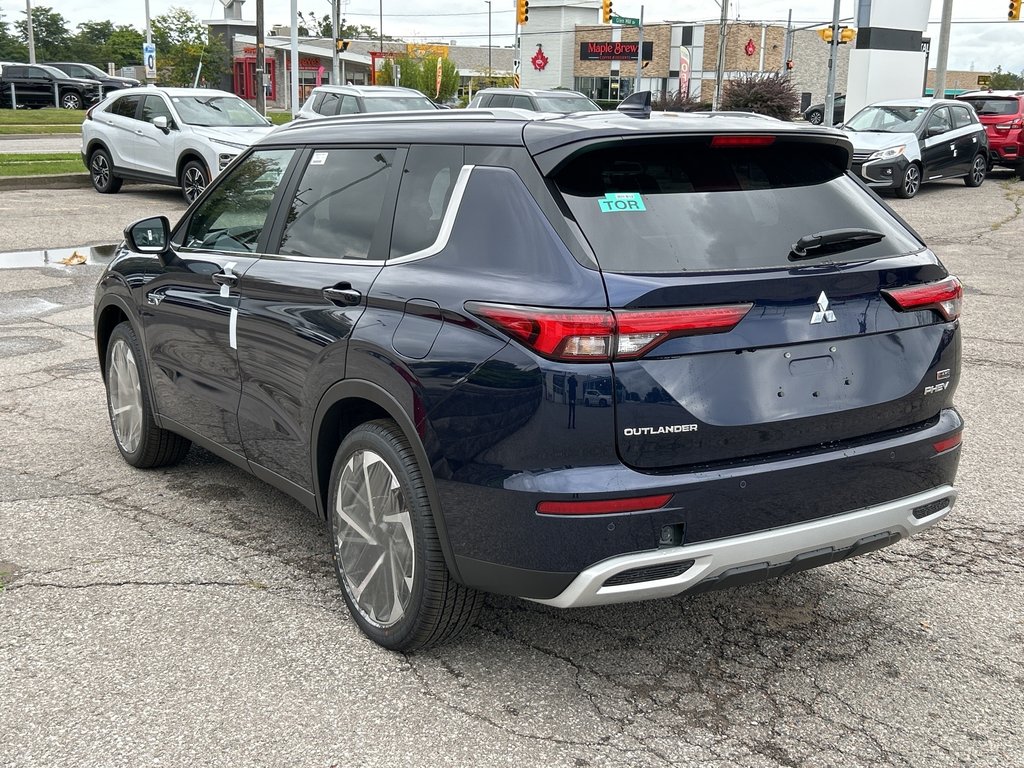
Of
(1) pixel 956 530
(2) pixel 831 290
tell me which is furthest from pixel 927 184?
(2) pixel 831 290

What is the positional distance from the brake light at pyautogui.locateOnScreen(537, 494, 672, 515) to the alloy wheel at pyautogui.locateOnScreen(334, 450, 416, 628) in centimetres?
59

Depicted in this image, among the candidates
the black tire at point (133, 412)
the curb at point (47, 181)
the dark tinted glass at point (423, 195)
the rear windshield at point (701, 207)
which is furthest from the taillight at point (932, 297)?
the curb at point (47, 181)

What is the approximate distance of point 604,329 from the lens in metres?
3.06

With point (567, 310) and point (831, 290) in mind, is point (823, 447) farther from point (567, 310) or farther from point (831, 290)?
point (567, 310)

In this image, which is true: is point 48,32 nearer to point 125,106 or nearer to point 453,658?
point 125,106

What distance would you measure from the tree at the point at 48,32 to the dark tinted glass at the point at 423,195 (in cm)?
9791

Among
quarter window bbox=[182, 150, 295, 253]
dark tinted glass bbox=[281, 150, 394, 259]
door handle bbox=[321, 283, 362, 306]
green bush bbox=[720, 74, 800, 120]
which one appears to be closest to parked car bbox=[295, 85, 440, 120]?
quarter window bbox=[182, 150, 295, 253]

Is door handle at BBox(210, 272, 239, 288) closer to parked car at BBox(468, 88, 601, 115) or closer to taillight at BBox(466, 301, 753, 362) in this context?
taillight at BBox(466, 301, 753, 362)

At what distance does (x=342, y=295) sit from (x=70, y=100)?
156ft

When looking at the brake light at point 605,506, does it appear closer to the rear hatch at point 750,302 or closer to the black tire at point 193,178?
the rear hatch at point 750,302

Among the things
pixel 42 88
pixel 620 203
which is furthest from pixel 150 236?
pixel 42 88

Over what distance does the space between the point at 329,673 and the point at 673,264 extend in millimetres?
1717

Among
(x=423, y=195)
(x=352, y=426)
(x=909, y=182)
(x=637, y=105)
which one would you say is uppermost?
(x=637, y=105)

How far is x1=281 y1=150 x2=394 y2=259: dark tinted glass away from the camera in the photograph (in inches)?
156
